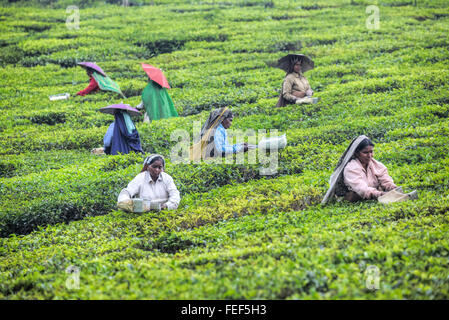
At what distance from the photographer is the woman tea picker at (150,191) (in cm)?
749

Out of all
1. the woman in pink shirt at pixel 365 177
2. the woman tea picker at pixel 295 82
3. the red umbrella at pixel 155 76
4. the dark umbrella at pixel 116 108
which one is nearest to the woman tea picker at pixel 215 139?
the dark umbrella at pixel 116 108

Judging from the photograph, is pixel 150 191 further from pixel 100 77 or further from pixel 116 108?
pixel 100 77

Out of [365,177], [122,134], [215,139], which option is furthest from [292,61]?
[365,177]

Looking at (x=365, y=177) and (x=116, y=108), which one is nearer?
(x=365, y=177)

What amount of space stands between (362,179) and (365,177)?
0.12 meters

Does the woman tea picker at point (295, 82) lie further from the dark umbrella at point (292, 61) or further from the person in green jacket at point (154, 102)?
the person in green jacket at point (154, 102)

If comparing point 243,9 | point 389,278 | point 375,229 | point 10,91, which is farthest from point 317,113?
point 243,9

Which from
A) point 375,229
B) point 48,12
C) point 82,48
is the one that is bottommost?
point 375,229

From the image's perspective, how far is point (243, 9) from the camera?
29.2 metres

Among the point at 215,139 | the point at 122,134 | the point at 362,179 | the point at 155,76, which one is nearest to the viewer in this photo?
the point at 362,179

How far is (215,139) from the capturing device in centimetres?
937

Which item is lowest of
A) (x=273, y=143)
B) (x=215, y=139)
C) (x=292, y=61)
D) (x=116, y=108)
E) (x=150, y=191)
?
(x=150, y=191)
